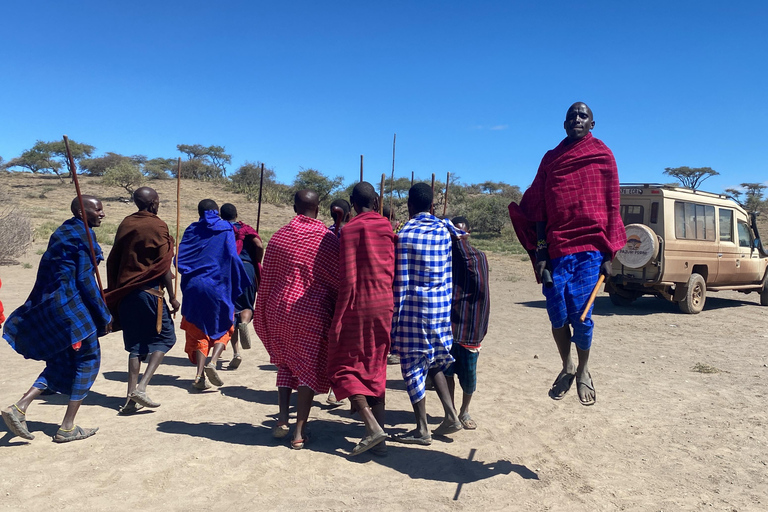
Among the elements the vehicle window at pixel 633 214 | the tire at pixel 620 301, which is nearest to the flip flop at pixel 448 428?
the vehicle window at pixel 633 214

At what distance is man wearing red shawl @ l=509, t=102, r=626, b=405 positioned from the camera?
12.8ft

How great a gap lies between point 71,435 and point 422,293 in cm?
278

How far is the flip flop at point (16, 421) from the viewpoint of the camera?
13.2 ft

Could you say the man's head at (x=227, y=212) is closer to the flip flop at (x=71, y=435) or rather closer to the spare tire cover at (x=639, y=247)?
the flip flop at (x=71, y=435)

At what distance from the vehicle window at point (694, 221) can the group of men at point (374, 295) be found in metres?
7.87

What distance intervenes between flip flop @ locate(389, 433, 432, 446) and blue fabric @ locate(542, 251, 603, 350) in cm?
133

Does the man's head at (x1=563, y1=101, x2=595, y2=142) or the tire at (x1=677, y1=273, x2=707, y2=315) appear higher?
the man's head at (x1=563, y1=101, x2=595, y2=142)

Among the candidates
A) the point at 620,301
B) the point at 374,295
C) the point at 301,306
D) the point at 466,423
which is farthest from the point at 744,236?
the point at 301,306

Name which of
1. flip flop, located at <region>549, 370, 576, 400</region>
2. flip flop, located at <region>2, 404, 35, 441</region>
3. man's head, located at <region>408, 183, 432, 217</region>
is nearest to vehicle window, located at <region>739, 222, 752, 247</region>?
flip flop, located at <region>549, 370, 576, 400</region>

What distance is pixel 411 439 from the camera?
4.45m

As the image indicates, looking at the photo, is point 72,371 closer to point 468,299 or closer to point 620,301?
point 468,299

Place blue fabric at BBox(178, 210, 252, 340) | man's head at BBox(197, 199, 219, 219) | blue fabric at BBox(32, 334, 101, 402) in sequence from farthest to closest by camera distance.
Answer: man's head at BBox(197, 199, 219, 219) → blue fabric at BBox(178, 210, 252, 340) → blue fabric at BBox(32, 334, 101, 402)

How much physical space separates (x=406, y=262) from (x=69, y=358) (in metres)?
2.58

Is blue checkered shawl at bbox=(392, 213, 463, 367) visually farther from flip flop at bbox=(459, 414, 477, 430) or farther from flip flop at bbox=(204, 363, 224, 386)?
flip flop at bbox=(204, 363, 224, 386)
